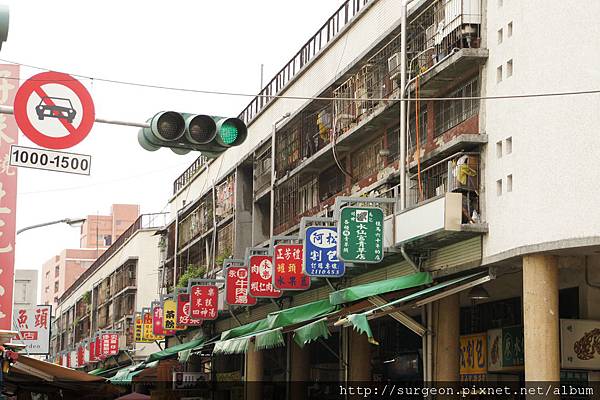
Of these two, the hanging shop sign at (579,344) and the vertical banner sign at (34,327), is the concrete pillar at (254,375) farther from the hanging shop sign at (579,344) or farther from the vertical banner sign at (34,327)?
the hanging shop sign at (579,344)

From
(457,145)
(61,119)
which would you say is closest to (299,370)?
(457,145)

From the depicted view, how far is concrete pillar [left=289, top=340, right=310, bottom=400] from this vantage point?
117 ft

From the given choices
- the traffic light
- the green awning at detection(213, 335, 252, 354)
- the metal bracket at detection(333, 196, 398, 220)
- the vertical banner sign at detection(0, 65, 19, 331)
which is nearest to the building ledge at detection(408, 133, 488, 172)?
the metal bracket at detection(333, 196, 398, 220)

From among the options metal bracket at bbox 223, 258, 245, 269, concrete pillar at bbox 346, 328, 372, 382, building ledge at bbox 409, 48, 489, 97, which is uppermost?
building ledge at bbox 409, 48, 489, 97

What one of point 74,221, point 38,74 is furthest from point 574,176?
point 74,221

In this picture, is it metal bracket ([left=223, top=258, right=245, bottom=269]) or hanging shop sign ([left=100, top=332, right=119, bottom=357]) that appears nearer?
metal bracket ([left=223, top=258, right=245, bottom=269])

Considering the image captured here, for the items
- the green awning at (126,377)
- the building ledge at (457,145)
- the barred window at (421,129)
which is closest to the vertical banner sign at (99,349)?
the green awning at (126,377)

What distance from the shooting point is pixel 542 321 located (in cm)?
1989

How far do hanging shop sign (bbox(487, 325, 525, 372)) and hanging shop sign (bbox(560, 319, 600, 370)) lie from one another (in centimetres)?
158

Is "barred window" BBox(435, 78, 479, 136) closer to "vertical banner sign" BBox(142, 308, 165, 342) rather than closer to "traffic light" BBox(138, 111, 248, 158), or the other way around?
"traffic light" BBox(138, 111, 248, 158)

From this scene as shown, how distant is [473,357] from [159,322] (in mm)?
20744

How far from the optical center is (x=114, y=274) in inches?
2763

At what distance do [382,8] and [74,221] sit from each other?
557 inches

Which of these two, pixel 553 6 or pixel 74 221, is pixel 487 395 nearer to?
pixel 553 6
